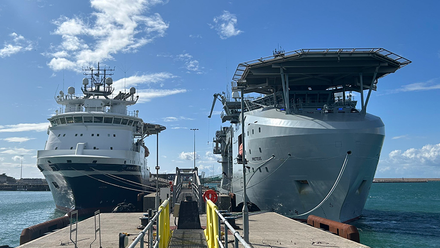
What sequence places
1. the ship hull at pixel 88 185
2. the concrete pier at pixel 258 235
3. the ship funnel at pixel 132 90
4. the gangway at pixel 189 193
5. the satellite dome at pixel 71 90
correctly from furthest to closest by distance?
the ship funnel at pixel 132 90
the satellite dome at pixel 71 90
the ship hull at pixel 88 185
the gangway at pixel 189 193
the concrete pier at pixel 258 235

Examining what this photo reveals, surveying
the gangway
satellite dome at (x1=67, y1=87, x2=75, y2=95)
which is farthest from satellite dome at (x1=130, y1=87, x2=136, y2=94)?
the gangway

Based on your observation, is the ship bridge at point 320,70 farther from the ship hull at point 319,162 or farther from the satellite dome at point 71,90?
the satellite dome at point 71,90

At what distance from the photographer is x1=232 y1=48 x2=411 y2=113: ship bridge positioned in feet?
85.8

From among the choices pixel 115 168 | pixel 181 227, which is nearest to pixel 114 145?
pixel 115 168

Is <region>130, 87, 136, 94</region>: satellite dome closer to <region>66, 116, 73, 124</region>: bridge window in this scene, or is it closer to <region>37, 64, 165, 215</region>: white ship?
<region>37, 64, 165, 215</region>: white ship

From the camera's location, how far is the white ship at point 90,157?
3503 centimetres

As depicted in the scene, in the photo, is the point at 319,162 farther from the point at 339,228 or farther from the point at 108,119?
the point at 108,119

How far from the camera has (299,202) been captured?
85.9 feet

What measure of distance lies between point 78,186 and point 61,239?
23.4 metres

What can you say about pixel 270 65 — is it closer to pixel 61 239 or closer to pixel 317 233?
pixel 317 233

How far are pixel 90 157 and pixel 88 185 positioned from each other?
119 inches

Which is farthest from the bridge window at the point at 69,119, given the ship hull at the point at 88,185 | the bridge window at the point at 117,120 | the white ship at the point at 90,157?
the ship hull at the point at 88,185

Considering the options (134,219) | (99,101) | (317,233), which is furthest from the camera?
(99,101)

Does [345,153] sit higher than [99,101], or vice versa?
[99,101]
